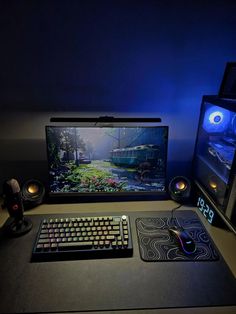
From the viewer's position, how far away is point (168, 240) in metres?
0.99

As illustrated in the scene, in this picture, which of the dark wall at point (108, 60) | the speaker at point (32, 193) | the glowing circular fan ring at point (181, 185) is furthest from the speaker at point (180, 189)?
the speaker at point (32, 193)

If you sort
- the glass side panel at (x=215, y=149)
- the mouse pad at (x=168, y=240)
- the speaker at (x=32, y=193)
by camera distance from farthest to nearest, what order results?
the speaker at (x=32, y=193)
the glass side panel at (x=215, y=149)
the mouse pad at (x=168, y=240)

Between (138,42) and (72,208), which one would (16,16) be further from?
(72,208)

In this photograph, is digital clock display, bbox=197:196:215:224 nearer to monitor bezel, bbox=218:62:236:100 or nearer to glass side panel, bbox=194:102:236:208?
glass side panel, bbox=194:102:236:208

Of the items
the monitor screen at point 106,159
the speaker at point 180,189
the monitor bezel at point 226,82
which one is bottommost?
the speaker at point 180,189

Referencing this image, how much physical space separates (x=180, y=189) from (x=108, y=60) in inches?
29.6

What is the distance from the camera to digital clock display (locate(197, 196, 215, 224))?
1.10 meters

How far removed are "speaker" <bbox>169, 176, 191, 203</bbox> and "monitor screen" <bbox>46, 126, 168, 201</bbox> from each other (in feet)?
0.25

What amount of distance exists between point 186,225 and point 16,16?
48.5 inches

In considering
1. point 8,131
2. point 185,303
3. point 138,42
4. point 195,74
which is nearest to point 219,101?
point 195,74

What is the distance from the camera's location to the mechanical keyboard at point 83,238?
91 centimetres

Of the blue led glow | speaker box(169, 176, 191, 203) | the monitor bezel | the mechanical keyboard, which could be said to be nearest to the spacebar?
the mechanical keyboard

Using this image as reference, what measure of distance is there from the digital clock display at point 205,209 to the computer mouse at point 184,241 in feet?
0.63

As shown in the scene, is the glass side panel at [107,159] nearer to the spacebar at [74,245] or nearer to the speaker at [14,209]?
the speaker at [14,209]
